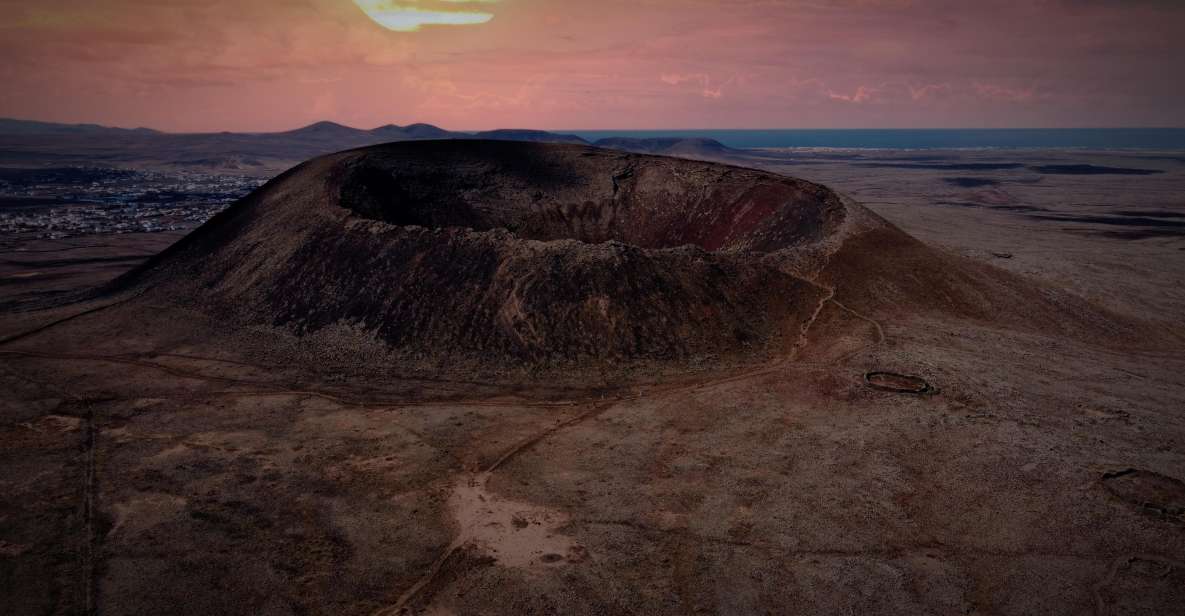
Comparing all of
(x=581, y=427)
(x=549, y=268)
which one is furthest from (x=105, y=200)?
(x=581, y=427)

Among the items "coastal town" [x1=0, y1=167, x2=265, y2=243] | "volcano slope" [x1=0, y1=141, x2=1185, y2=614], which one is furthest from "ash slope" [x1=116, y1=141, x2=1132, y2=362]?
"coastal town" [x1=0, y1=167, x2=265, y2=243]

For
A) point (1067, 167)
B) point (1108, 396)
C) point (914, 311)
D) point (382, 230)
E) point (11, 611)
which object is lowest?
point (11, 611)

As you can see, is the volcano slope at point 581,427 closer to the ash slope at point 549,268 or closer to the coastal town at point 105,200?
the ash slope at point 549,268

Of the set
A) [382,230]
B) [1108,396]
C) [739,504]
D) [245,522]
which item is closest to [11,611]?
[245,522]

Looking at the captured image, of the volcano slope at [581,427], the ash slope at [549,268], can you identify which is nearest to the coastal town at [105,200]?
the ash slope at [549,268]

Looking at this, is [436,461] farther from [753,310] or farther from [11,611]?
[753,310]
